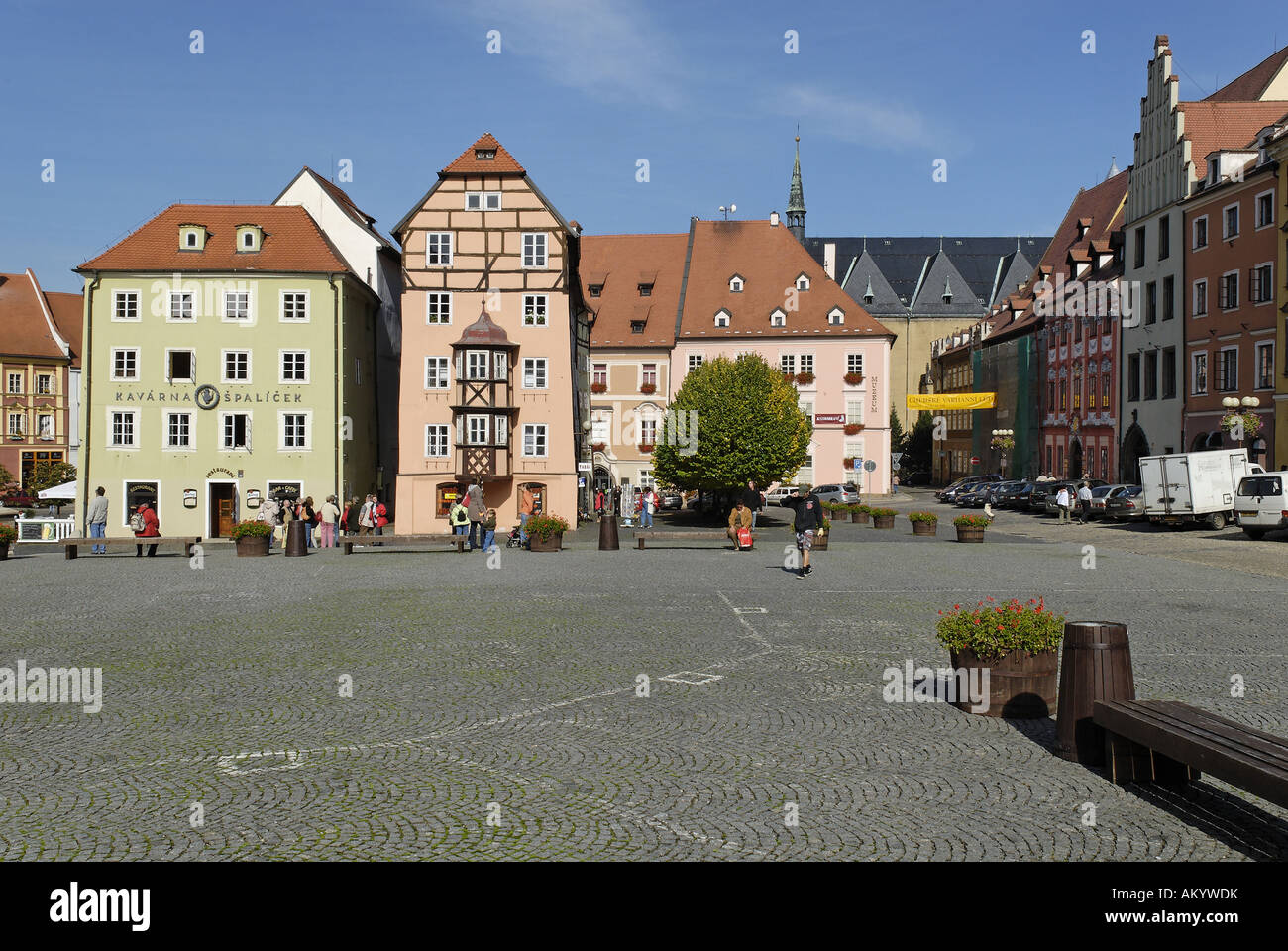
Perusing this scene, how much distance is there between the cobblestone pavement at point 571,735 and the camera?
6.31 metres

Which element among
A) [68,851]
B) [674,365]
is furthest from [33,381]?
[68,851]

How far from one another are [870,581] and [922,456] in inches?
3109

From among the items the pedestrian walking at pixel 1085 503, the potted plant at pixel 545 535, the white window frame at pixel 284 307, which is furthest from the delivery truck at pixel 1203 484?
the white window frame at pixel 284 307

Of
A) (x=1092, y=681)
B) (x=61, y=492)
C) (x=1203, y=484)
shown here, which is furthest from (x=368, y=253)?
(x=1092, y=681)

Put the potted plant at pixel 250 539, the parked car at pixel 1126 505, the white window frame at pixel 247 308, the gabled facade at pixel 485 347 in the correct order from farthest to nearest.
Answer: the gabled facade at pixel 485 347
the white window frame at pixel 247 308
the parked car at pixel 1126 505
the potted plant at pixel 250 539

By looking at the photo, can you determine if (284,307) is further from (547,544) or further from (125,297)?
(547,544)

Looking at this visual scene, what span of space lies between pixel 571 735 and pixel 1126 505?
38.2 metres

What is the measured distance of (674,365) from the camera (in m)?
69.0

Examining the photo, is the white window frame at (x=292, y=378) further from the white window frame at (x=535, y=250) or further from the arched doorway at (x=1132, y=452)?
the arched doorway at (x=1132, y=452)

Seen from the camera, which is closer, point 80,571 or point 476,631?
point 476,631

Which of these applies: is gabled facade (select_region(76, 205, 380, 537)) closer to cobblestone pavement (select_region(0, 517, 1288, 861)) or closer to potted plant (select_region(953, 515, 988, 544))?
potted plant (select_region(953, 515, 988, 544))

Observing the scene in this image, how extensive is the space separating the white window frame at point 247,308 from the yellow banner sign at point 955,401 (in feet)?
161
